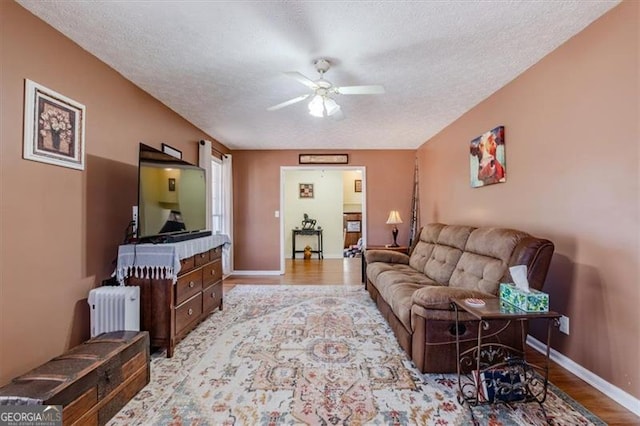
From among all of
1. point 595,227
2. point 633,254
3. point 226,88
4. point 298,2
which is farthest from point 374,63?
point 633,254

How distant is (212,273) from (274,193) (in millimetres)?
2665

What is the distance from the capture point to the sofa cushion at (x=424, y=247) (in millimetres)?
3654

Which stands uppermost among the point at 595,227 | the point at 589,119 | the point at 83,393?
the point at 589,119

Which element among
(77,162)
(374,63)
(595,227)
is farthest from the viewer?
(374,63)

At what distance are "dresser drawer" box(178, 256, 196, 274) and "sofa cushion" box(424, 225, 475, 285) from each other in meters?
2.43

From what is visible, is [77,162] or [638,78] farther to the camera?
[77,162]

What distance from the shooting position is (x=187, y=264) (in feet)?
9.00

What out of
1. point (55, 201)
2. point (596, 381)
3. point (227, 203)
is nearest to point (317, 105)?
point (55, 201)

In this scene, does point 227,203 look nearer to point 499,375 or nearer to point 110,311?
point 110,311

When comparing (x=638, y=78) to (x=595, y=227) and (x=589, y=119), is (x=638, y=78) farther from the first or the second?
(x=595, y=227)

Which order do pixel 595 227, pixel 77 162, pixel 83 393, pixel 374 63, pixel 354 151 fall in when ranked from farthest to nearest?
pixel 354 151 < pixel 374 63 < pixel 77 162 < pixel 595 227 < pixel 83 393

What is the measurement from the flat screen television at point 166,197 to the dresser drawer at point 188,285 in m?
0.36

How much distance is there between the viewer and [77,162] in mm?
2250

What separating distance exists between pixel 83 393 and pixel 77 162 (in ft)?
5.27
